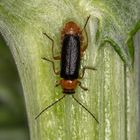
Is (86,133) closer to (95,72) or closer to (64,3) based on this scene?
(95,72)

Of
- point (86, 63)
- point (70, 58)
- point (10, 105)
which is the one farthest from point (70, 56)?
point (10, 105)

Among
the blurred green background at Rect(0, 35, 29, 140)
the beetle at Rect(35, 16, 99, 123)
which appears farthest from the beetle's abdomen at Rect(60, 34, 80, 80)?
the blurred green background at Rect(0, 35, 29, 140)

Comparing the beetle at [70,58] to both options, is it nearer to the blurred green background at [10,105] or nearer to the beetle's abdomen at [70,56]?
the beetle's abdomen at [70,56]

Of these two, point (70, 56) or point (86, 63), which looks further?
point (70, 56)

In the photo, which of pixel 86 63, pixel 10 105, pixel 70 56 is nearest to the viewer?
pixel 86 63

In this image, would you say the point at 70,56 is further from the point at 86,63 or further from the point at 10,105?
the point at 10,105

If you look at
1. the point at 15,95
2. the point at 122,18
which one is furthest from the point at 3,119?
the point at 122,18
